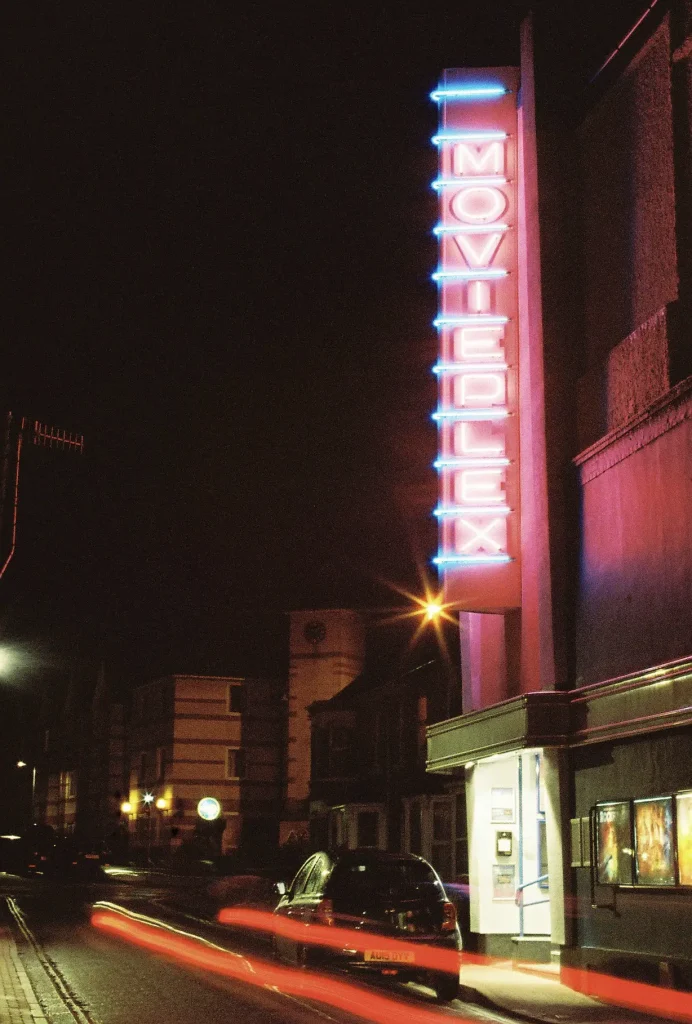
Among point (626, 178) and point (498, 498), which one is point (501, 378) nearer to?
point (498, 498)

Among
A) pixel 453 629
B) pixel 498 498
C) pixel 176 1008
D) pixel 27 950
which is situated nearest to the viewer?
pixel 176 1008

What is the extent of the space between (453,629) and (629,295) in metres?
22.6

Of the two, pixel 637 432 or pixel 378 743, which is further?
pixel 378 743

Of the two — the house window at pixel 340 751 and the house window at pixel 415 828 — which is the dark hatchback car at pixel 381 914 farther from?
the house window at pixel 340 751

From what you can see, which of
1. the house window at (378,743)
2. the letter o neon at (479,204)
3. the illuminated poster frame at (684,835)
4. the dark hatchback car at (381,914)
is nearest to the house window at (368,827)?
the house window at (378,743)

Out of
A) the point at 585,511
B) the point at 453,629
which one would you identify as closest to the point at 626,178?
the point at 585,511

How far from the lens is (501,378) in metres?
18.8

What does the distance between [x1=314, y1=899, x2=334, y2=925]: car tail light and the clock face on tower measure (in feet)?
128

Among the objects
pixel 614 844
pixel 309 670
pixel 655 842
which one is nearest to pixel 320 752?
pixel 309 670

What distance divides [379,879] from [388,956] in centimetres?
99

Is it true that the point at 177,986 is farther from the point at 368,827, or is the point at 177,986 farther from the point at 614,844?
the point at 368,827

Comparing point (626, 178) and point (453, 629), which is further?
point (453, 629)

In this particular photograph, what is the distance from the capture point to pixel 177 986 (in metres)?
15.4

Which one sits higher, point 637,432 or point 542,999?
point 637,432
